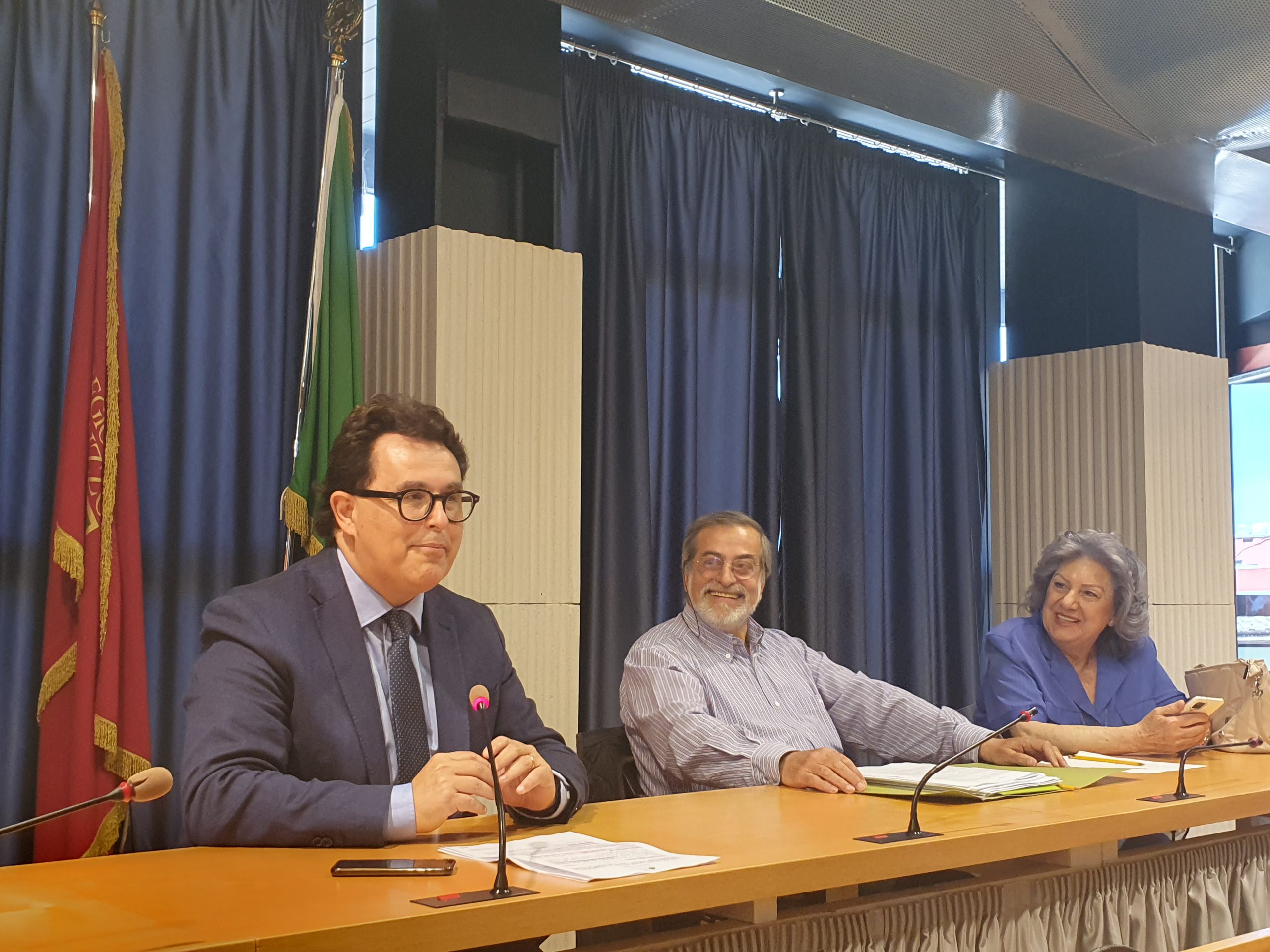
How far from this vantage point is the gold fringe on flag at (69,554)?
10.1ft

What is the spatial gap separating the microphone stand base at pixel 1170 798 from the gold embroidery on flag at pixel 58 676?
2462mm

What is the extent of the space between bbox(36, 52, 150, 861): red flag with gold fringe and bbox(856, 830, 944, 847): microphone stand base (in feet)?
6.51

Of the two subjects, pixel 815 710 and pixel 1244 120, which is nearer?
pixel 815 710

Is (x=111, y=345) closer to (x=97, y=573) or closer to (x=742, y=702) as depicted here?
(x=97, y=573)

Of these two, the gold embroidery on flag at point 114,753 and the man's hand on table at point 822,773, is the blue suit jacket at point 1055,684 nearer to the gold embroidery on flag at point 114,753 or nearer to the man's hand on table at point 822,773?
the man's hand on table at point 822,773

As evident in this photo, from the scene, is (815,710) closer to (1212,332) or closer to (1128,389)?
(1128,389)

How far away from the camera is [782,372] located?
5195 millimetres

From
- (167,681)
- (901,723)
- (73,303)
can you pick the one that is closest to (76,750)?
(167,681)

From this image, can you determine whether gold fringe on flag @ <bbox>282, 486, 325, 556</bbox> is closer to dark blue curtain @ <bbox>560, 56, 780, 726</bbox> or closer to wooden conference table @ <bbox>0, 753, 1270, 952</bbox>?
dark blue curtain @ <bbox>560, 56, 780, 726</bbox>

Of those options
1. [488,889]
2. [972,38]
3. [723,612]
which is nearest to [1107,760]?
[723,612]

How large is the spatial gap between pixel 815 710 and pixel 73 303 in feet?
7.49

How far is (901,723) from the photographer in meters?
3.10

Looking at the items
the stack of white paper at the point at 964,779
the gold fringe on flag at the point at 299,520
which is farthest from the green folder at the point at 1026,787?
the gold fringe on flag at the point at 299,520

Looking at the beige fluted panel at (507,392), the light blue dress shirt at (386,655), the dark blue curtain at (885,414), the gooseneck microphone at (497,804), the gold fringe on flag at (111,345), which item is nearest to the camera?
the gooseneck microphone at (497,804)
